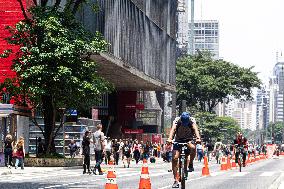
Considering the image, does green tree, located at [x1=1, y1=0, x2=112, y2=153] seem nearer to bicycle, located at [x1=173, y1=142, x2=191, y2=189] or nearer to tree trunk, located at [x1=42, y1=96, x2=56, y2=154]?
tree trunk, located at [x1=42, y1=96, x2=56, y2=154]

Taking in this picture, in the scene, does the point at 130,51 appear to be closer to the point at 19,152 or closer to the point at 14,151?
the point at 14,151

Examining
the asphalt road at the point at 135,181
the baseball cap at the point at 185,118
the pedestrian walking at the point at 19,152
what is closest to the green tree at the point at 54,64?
the pedestrian walking at the point at 19,152

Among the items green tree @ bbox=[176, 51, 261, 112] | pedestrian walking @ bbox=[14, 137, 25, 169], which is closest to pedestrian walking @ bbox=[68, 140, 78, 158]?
pedestrian walking @ bbox=[14, 137, 25, 169]

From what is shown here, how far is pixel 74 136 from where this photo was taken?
191 ft

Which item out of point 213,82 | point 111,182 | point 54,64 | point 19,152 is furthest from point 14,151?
point 213,82

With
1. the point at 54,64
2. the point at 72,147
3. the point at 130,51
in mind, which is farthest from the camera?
the point at 130,51

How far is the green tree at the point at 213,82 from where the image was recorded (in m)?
105

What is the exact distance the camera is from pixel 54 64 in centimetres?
4131

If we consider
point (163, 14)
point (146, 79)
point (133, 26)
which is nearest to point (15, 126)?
point (133, 26)

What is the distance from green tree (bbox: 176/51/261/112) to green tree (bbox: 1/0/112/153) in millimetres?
62415

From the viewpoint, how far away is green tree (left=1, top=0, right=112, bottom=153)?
40.7 m

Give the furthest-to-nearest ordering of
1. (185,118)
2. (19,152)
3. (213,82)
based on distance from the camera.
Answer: (213,82)
(19,152)
(185,118)

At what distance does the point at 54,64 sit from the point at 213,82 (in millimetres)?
65020

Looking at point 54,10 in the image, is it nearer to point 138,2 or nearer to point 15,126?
point 15,126
